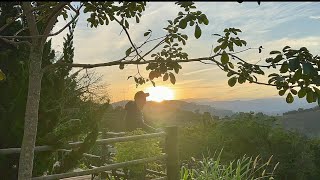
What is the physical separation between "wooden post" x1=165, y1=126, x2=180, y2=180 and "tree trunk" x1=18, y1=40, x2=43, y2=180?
306cm

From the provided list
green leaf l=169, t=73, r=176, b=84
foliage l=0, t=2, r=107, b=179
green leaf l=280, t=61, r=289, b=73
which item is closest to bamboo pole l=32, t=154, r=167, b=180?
foliage l=0, t=2, r=107, b=179

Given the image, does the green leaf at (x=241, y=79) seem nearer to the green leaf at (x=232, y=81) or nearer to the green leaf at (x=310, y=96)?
the green leaf at (x=232, y=81)

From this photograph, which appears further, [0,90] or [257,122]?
[257,122]

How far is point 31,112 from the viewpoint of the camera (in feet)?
11.2

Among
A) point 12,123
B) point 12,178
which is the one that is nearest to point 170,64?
point 12,123

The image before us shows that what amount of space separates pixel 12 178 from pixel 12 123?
0.62m

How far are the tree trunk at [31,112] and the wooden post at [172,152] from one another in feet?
10.0

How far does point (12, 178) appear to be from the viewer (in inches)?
180

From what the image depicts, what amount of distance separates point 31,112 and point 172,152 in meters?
3.29

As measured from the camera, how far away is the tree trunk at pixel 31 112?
11.2 ft

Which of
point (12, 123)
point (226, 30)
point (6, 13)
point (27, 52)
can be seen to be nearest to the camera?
point (226, 30)

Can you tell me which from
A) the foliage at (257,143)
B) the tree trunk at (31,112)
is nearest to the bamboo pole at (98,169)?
the tree trunk at (31,112)

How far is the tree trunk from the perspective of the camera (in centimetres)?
342

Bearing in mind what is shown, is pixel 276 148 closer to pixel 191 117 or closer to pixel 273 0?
pixel 191 117
